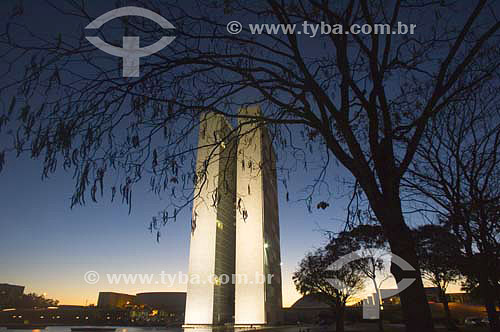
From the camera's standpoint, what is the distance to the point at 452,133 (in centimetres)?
690

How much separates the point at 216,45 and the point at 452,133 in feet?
19.5

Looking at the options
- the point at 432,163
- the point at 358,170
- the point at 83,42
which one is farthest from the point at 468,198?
the point at 83,42

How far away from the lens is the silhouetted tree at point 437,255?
1388cm

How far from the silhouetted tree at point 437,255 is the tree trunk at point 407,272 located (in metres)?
11.8

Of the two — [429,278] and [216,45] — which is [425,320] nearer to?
[216,45]

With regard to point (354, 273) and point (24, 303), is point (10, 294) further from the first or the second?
point (354, 273)

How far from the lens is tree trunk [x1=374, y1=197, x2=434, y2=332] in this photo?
246cm

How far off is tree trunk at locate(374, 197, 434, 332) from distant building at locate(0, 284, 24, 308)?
8517 centimetres

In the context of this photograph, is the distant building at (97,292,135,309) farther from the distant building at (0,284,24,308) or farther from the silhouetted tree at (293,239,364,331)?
the silhouetted tree at (293,239,364,331)

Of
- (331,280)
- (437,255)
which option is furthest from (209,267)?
(437,255)

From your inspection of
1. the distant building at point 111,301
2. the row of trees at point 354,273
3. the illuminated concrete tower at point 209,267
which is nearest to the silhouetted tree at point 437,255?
the row of trees at point 354,273

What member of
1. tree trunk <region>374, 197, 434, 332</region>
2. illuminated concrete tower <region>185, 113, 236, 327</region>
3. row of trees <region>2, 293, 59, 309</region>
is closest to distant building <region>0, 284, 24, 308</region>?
row of trees <region>2, 293, 59, 309</region>

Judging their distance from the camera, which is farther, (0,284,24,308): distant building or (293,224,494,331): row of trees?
(0,284,24,308): distant building

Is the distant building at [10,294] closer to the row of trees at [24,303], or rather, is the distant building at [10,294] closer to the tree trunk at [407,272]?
the row of trees at [24,303]
